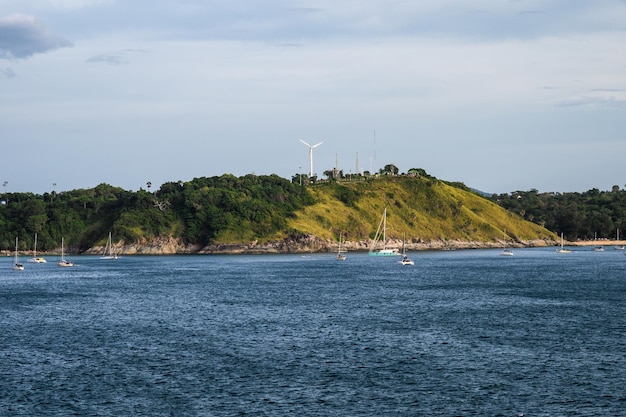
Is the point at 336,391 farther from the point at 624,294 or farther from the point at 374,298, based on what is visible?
the point at 624,294

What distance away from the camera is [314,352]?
65.3m

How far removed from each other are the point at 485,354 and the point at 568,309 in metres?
36.0

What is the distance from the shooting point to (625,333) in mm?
74188

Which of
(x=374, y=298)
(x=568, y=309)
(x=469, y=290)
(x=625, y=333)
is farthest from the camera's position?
(x=469, y=290)

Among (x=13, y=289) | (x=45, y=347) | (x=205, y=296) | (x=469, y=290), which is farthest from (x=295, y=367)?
(x=13, y=289)

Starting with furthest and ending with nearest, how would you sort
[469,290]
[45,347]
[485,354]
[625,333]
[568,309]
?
[469,290]
[568,309]
[625,333]
[45,347]
[485,354]

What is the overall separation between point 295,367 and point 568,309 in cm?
4872

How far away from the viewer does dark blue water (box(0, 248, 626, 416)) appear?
159 feet

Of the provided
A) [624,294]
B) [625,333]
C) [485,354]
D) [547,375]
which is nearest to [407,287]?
[624,294]

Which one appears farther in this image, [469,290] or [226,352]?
[469,290]

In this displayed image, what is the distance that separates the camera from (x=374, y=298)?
11219 cm

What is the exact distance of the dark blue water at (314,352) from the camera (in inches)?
1906

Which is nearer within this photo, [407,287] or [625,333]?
[625,333]

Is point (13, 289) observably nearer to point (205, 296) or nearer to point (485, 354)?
point (205, 296)
